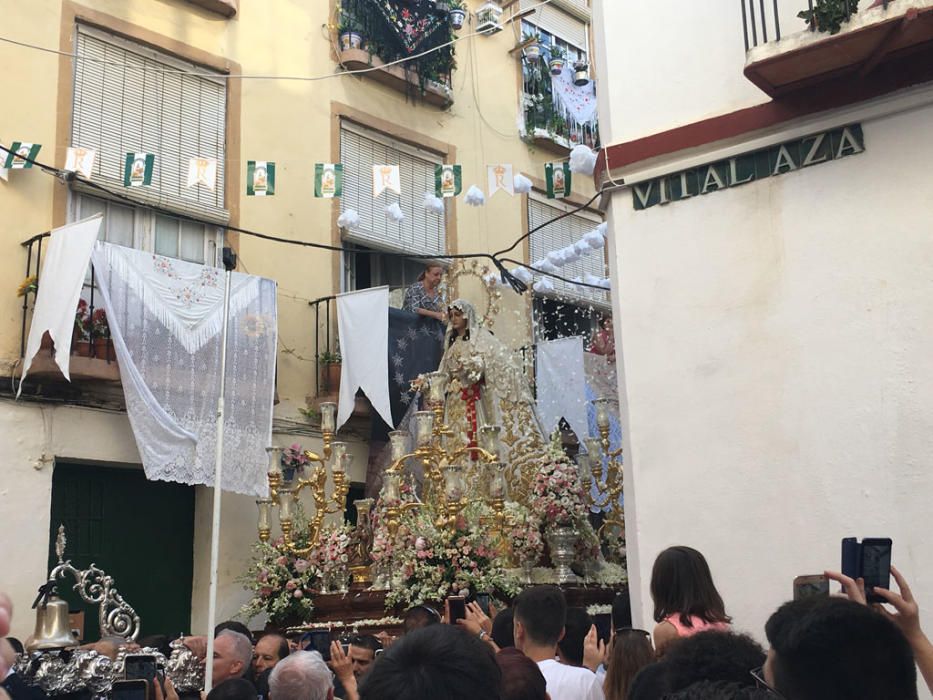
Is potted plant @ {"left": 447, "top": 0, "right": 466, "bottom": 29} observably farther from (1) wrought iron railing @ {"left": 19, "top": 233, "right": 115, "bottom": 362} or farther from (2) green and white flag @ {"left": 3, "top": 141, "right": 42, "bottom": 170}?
(1) wrought iron railing @ {"left": 19, "top": 233, "right": 115, "bottom": 362}

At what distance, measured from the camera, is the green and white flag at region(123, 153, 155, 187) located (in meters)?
10.1

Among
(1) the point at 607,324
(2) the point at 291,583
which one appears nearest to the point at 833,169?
(2) the point at 291,583

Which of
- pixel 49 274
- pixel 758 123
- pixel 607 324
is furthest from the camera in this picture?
pixel 607 324

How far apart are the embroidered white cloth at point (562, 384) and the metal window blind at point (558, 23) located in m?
5.94

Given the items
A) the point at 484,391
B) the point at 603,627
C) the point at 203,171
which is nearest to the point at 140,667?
the point at 603,627

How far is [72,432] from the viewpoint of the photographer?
9.96 m

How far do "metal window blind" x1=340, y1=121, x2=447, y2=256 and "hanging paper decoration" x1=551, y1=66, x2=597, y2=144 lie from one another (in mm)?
2551

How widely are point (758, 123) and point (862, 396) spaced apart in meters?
1.72

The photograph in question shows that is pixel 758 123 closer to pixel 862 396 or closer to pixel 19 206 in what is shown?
pixel 862 396

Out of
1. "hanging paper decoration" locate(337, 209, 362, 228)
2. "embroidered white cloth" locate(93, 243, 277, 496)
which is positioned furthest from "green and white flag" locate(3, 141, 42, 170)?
"hanging paper decoration" locate(337, 209, 362, 228)

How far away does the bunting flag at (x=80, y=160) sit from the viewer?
A: 9977 millimetres

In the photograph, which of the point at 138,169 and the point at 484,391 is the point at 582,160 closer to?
the point at 484,391

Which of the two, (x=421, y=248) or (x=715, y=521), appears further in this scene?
(x=421, y=248)

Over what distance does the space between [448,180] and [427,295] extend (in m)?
2.22
